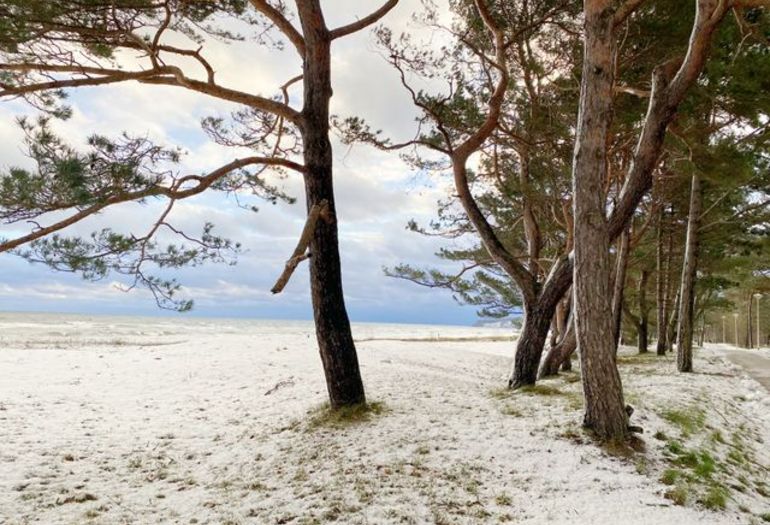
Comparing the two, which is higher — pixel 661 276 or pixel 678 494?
pixel 661 276

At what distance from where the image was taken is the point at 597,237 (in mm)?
4512

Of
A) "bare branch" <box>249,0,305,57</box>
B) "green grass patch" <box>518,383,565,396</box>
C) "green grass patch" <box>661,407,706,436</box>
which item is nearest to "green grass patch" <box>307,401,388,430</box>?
"green grass patch" <box>518,383,565,396</box>

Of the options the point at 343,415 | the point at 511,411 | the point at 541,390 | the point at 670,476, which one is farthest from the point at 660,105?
the point at 343,415

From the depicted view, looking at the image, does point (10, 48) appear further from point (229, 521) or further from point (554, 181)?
point (554, 181)

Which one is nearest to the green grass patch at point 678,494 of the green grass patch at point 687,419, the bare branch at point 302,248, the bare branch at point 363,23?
the green grass patch at point 687,419

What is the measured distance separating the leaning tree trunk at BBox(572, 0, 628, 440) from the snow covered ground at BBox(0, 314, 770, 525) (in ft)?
1.54

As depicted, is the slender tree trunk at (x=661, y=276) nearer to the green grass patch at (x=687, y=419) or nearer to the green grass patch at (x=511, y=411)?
the green grass patch at (x=687, y=419)

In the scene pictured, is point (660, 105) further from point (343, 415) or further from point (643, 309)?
point (643, 309)

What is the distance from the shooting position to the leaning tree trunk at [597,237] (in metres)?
4.46

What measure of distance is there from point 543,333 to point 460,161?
3.21 meters

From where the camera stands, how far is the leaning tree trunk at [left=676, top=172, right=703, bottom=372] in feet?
34.3

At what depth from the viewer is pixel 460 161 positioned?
7.52 m

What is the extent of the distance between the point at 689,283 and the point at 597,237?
25.8 feet

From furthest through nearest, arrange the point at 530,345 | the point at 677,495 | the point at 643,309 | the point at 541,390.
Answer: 1. the point at 643,309
2. the point at 530,345
3. the point at 541,390
4. the point at 677,495
